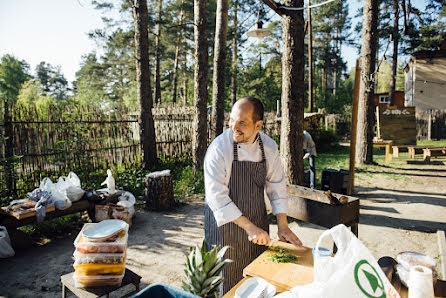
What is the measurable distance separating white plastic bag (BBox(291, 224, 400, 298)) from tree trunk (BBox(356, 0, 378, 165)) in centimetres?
1036

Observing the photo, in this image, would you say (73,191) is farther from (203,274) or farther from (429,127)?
(429,127)

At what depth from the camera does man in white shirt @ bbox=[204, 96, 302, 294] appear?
2.14 m

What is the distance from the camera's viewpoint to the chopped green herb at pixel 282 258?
1.92m

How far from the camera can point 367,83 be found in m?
10.3

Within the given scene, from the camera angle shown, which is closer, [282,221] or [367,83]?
[282,221]

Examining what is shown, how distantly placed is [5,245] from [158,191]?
291cm

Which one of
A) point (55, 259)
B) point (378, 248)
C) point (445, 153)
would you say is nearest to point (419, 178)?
point (445, 153)

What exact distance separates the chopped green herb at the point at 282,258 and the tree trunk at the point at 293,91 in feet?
12.9

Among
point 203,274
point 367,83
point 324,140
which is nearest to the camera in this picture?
point 203,274

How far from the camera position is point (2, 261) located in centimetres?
409

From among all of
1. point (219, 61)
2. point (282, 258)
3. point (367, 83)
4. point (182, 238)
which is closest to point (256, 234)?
point (282, 258)

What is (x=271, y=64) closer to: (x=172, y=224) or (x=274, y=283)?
(x=172, y=224)

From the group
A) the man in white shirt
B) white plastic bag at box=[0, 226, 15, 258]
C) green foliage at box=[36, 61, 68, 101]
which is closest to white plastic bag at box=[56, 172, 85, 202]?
white plastic bag at box=[0, 226, 15, 258]

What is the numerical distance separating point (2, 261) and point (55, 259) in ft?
2.44
